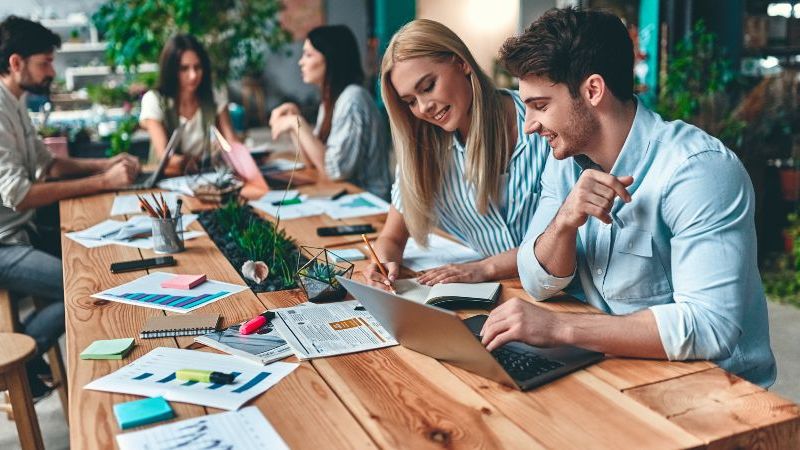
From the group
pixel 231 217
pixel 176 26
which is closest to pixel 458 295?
pixel 231 217

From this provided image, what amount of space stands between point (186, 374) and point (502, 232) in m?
1.19

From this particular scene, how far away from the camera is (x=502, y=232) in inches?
93.0

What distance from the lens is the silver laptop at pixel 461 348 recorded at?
1.28m

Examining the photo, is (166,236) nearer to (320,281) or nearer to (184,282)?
(184,282)

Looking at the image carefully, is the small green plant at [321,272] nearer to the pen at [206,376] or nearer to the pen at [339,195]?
the pen at [206,376]

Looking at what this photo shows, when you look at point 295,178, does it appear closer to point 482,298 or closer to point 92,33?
point 482,298

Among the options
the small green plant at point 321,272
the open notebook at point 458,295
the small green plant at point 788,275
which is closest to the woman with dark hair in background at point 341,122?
the small green plant at point 321,272

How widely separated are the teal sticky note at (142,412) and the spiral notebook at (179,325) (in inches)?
13.8

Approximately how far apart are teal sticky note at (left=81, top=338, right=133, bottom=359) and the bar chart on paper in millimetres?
229

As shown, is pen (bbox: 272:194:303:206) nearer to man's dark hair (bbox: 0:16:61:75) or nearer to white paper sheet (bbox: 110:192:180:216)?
white paper sheet (bbox: 110:192:180:216)

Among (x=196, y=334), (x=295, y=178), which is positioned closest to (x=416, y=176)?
(x=196, y=334)

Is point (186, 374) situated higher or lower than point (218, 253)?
higher

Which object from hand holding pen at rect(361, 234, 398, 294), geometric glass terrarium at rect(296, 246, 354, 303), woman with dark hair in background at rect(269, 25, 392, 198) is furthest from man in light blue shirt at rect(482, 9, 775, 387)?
woman with dark hair in background at rect(269, 25, 392, 198)

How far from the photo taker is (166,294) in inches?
77.5
